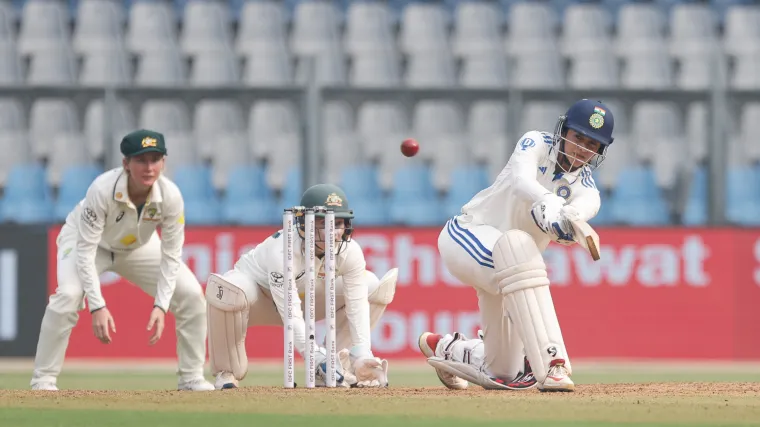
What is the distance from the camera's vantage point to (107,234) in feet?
28.5

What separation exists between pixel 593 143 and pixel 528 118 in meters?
6.83

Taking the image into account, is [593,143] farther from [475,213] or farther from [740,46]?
[740,46]

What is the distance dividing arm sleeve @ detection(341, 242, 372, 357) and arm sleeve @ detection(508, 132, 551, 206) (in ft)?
3.98

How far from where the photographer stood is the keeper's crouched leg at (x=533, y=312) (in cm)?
715

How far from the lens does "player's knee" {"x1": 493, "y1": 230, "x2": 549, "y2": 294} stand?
7.18 metres

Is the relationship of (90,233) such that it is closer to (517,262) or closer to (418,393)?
(418,393)

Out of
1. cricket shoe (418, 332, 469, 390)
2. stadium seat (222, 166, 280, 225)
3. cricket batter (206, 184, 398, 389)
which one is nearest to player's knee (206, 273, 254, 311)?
cricket batter (206, 184, 398, 389)

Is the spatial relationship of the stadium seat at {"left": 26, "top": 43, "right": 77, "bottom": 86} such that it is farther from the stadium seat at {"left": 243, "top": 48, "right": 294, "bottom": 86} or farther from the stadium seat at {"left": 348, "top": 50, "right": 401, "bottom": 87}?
the stadium seat at {"left": 348, "top": 50, "right": 401, "bottom": 87}

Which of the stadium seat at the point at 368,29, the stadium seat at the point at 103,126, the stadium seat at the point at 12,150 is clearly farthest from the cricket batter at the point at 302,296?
the stadium seat at the point at 368,29

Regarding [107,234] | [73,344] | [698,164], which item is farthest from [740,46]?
[107,234]

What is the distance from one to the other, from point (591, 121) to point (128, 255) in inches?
137

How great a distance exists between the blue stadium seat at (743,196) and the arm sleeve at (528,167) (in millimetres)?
7083

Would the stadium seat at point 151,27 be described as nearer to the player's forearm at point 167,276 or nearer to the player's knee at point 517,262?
the player's forearm at point 167,276

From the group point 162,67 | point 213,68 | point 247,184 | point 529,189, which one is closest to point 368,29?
point 213,68
